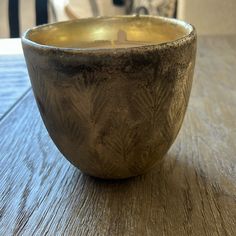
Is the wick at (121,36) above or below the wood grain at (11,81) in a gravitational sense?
above

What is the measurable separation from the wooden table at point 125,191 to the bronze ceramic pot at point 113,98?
0.03m

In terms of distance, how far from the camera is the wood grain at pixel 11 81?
0.72 m

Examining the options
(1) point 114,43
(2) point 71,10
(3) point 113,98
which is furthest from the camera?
(2) point 71,10

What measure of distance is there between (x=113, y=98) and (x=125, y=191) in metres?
0.12

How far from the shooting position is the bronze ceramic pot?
1.21 ft

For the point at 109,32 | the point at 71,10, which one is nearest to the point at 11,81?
the point at 109,32

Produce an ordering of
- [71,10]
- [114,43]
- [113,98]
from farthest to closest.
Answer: [71,10], [114,43], [113,98]

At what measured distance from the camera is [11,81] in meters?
0.83

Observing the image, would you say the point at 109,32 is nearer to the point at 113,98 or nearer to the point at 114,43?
the point at 114,43

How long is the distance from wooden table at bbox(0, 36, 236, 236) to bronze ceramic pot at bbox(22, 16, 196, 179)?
3 cm

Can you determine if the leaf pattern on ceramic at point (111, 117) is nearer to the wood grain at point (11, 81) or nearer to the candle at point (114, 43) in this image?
the candle at point (114, 43)

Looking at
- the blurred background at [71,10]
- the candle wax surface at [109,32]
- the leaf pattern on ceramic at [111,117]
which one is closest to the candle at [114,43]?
the candle wax surface at [109,32]

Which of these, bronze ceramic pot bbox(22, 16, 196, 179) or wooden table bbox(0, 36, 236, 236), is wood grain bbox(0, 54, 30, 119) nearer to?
wooden table bbox(0, 36, 236, 236)

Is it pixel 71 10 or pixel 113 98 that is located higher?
pixel 113 98
